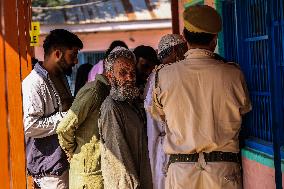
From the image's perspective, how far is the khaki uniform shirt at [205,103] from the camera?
388cm

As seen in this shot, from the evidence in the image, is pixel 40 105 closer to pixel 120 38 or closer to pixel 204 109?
pixel 204 109

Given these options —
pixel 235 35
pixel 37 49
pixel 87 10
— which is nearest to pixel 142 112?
pixel 235 35

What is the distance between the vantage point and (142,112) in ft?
16.8

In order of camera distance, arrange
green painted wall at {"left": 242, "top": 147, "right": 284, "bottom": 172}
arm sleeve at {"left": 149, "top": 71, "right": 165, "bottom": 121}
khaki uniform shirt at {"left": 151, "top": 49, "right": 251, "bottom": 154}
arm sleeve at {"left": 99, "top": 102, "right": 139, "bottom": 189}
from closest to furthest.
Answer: khaki uniform shirt at {"left": 151, "top": 49, "right": 251, "bottom": 154} → arm sleeve at {"left": 149, "top": 71, "right": 165, "bottom": 121} → green painted wall at {"left": 242, "top": 147, "right": 284, "bottom": 172} → arm sleeve at {"left": 99, "top": 102, "right": 139, "bottom": 189}

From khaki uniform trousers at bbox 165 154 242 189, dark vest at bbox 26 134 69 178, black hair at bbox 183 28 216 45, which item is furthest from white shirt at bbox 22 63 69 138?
black hair at bbox 183 28 216 45

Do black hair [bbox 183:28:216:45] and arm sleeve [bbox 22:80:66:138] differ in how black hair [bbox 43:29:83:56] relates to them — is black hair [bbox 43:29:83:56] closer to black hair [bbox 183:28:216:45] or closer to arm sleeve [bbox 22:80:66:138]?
arm sleeve [bbox 22:80:66:138]

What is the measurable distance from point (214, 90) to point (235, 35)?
6.43 feet

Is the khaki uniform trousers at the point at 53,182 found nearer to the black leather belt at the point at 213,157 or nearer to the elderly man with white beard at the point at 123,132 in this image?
the elderly man with white beard at the point at 123,132

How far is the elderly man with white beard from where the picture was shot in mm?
4766

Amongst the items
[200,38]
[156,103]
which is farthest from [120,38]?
[200,38]

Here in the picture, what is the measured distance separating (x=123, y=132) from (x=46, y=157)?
0.94 m

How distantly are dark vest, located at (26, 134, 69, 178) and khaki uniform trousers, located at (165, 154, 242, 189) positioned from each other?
1.70 meters

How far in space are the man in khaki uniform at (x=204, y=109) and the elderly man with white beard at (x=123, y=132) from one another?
81 centimetres

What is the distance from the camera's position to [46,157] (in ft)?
17.9
